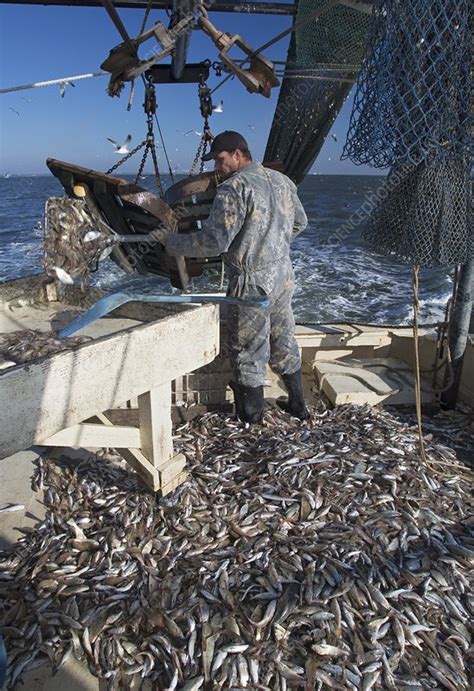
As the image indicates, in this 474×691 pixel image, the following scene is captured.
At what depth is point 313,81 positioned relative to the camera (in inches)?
312

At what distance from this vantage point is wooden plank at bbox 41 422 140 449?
2943 millimetres

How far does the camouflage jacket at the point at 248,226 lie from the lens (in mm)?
4328

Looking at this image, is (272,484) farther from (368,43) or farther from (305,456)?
(368,43)

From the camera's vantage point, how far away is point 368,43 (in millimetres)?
4223

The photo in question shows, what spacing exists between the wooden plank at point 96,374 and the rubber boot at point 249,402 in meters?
1.62

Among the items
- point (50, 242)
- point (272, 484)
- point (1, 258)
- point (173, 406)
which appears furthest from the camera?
point (1, 258)

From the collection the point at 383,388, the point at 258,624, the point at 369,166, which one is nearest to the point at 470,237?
the point at 369,166

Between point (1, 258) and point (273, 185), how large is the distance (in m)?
17.5

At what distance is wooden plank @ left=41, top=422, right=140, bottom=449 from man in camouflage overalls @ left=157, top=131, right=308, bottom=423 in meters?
1.72

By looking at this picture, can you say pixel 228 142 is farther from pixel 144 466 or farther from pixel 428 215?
pixel 144 466

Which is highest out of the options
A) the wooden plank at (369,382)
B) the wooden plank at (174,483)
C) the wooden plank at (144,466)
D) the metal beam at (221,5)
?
the metal beam at (221,5)

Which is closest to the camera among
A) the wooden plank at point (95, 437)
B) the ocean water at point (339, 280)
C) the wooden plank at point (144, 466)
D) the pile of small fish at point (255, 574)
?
the pile of small fish at point (255, 574)

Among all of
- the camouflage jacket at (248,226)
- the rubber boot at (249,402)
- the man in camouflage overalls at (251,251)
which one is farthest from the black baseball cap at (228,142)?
the rubber boot at (249,402)

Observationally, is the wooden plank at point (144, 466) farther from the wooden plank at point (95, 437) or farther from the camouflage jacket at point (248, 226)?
the camouflage jacket at point (248, 226)
